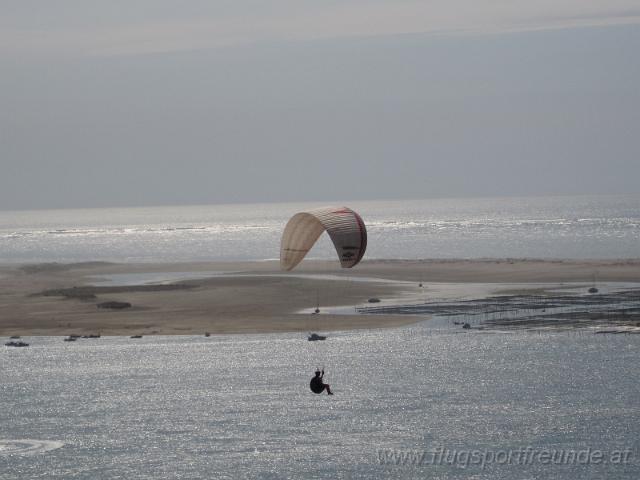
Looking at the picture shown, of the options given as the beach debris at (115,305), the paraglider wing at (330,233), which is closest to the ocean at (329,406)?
the paraglider wing at (330,233)

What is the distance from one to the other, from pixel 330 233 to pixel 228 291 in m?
52.2

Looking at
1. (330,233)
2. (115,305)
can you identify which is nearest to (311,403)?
(330,233)

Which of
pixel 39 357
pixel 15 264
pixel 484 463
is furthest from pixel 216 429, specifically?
pixel 15 264

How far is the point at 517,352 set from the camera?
2265 inches

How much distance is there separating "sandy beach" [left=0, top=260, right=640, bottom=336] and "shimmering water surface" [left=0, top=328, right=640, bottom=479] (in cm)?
427

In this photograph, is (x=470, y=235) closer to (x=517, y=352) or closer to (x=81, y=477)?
(x=517, y=352)

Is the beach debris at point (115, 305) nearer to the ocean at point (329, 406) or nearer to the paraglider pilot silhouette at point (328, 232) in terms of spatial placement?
the ocean at point (329, 406)

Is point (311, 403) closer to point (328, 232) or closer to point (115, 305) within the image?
point (328, 232)

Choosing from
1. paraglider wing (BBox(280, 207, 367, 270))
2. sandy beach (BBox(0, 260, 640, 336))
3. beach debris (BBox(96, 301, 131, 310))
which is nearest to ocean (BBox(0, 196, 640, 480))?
sandy beach (BBox(0, 260, 640, 336))

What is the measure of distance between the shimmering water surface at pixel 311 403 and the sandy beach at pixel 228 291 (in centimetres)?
427

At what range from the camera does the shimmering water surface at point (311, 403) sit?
39.6m

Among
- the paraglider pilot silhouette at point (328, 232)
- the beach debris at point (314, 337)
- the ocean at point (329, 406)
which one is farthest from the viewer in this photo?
the beach debris at point (314, 337)

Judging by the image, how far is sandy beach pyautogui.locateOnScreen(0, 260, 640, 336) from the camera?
6900cm

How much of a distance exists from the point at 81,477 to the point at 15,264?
100540 millimetres
